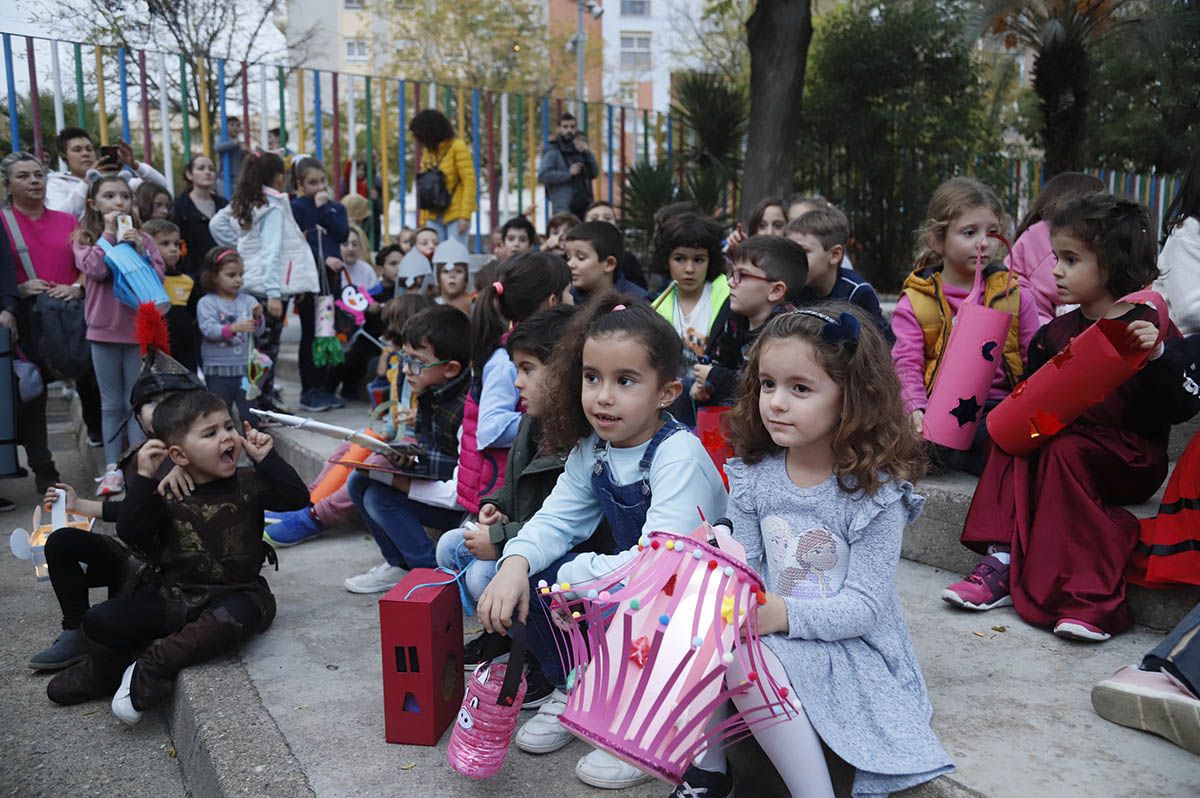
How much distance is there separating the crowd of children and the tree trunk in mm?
4025

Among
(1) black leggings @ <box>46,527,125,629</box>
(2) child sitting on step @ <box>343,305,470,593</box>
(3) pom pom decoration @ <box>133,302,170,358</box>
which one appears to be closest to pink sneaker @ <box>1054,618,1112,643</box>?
(2) child sitting on step @ <box>343,305,470,593</box>

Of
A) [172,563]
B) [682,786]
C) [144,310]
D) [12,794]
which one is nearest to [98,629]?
[172,563]

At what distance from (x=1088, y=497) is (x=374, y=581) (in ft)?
8.57

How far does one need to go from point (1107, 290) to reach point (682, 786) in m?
1.99

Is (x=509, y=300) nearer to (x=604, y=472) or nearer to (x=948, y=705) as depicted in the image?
(x=604, y=472)

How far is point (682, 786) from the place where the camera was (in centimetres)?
221

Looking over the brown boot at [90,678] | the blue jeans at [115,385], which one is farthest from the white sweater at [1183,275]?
the blue jeans at [115,385]

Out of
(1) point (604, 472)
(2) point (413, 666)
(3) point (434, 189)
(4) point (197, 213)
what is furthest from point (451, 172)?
(2) point (413, 666)

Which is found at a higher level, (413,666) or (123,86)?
(123,86)

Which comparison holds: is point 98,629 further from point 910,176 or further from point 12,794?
point 910,176

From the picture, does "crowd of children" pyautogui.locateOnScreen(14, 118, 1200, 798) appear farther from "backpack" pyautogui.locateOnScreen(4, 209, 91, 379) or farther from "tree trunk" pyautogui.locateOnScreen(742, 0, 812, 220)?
"tree trunk" pyautogui.locateOnScreen(742, 0, 812, 220)

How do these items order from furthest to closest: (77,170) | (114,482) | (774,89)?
1. (774,89)
2. (77,170)
3. (114,482)

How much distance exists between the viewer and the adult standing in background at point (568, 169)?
9250mm

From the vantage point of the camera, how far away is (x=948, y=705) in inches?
95.4
